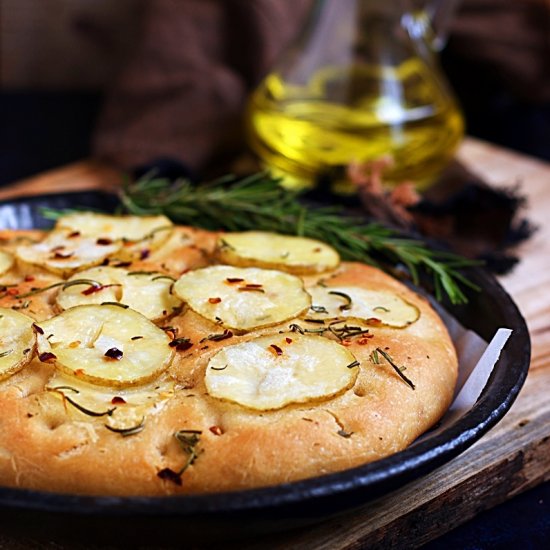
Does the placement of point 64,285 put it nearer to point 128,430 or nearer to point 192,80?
point 128,430

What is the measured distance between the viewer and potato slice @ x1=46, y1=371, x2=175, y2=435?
4.80 feet

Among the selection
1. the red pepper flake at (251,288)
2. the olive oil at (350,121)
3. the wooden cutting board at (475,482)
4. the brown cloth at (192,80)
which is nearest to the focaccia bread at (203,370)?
the red pepper flake at (251,288)

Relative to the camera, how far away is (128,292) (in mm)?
1797

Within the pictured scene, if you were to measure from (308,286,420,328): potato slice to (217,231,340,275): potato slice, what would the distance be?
0.09 metres

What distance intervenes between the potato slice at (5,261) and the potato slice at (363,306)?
0.62 m

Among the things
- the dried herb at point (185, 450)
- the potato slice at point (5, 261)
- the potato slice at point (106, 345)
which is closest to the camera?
the dried herb at point (185, 450)

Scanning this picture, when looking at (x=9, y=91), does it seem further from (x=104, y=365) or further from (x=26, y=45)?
(x=104, y=365)

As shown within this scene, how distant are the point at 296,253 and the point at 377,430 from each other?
585mm

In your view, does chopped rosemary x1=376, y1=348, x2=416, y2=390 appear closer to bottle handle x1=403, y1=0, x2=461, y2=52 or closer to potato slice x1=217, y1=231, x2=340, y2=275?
potato slice x1=217, y1=231, x2=340, y2=275

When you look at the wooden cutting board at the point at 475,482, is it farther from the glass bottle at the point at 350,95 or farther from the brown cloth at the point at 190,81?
the brown cloth at the point at 190,81

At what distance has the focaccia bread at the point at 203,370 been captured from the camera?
1441mm

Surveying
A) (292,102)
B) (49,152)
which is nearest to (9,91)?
(49,152)

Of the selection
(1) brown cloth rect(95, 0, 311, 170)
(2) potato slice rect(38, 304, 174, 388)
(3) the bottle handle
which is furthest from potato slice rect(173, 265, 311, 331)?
(1) brown cloth rect(95, 0, 311, 170)

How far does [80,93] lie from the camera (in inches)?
180
